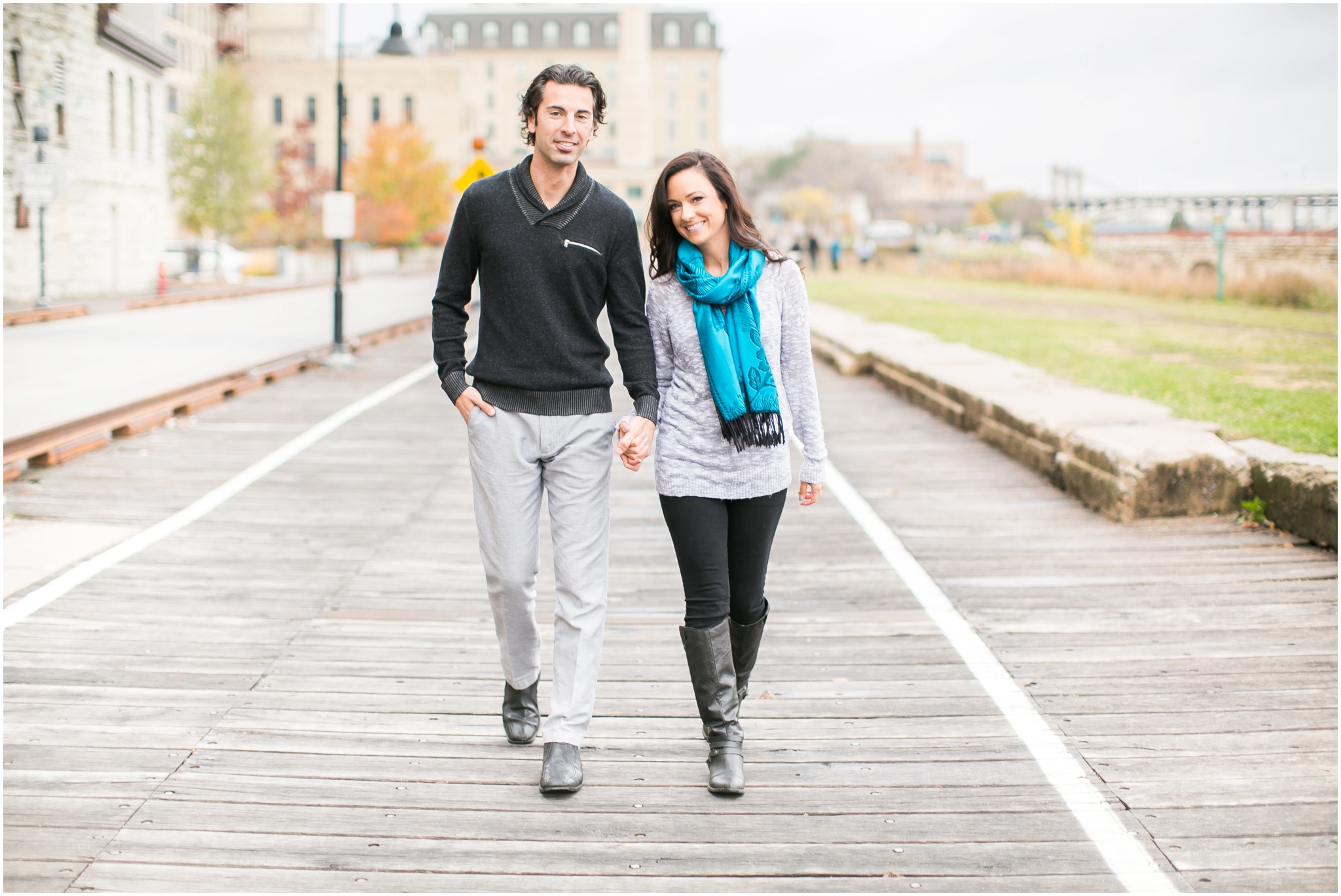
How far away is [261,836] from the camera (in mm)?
3617

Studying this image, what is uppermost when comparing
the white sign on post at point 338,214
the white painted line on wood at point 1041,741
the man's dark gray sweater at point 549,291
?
the white sign on post at point 338,214

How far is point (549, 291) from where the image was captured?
3889mm

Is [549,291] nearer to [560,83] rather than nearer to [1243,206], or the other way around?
[560,83]

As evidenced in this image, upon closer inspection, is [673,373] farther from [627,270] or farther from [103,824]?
[103,824]

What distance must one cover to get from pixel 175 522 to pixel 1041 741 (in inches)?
221

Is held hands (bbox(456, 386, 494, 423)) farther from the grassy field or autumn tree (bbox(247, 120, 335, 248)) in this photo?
autumn tree (bbox(247, 120, 335, 248))

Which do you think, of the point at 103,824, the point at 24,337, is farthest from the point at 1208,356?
the point at 24,337

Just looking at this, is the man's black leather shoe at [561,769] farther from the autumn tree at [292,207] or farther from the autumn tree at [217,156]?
the autumn tree at [292,207]

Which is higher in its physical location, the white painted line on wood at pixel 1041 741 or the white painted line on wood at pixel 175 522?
the white painted line on wood at pixel 175 522

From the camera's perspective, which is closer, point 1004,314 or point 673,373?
point 673,373

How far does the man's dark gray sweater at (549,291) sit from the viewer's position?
3.87 meters

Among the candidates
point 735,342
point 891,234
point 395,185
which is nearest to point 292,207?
point 395,185

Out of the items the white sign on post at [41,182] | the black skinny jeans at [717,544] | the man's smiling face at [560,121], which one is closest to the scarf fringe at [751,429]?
the black skinny jeans at [717,544]

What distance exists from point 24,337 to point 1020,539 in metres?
18.0
